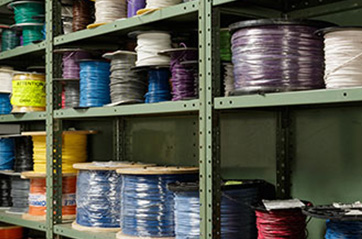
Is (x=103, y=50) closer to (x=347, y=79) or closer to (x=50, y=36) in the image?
Result: (x=50, y=36)

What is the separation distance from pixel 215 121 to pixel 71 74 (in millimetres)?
1367

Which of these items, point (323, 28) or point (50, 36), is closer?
point (323, 28)

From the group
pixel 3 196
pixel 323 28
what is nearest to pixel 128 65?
pixel 323 28

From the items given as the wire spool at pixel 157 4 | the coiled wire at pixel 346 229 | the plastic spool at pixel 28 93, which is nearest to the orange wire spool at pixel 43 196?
the plastic spool at pixel 28 93

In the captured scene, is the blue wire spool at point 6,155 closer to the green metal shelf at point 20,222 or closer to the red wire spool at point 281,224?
the green metal shelf at point 20,222

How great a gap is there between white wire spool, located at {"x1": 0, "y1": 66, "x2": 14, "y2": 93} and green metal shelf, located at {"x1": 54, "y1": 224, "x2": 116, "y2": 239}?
129 cm

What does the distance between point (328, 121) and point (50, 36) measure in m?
1.93

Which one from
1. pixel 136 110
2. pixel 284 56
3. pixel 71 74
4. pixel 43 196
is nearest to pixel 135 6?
pixel 136 110

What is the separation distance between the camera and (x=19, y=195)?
158 inches

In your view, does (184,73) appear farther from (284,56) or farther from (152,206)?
(152,206)

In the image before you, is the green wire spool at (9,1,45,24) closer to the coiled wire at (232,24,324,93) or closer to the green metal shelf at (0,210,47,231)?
the green metal shelf at (0,210,47,231)

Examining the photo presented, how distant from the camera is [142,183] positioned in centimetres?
279

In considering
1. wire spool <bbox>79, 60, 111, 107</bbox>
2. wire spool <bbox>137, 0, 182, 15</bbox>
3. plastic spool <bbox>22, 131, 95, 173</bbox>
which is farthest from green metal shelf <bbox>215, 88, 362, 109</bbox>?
plastic spool <bbox>22, 131, 95, 173</bbox>

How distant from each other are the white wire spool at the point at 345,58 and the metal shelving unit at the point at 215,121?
8 centimetres
